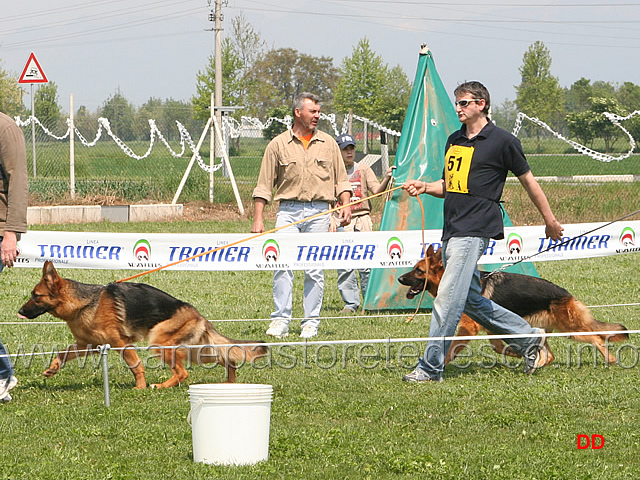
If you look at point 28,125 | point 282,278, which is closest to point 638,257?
point 282,278

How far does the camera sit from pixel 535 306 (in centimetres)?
681

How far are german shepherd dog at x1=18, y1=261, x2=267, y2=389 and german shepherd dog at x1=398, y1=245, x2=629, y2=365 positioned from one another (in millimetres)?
1662

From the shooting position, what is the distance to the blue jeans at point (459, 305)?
5.85m

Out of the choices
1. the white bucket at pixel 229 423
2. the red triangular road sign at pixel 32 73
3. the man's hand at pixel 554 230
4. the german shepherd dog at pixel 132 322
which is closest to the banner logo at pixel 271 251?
the german shepherd dog at pixel 132 322

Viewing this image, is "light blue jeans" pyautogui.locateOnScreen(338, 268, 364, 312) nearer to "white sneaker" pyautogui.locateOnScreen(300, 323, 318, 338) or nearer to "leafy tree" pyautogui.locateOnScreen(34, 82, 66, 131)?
"white sneaker" pyautogui.locateOnScreen(300, 323, 318, 338)

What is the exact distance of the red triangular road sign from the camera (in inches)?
689

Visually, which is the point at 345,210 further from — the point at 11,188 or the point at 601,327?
the point at 11,188

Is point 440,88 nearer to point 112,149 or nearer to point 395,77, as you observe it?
point 112,149

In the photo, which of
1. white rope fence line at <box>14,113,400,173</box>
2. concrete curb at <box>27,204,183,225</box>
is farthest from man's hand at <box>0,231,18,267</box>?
white rope fence line at <box>14,113,400,173</box>

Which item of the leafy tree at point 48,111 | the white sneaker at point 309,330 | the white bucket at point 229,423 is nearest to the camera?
the white bucket at point 229,423

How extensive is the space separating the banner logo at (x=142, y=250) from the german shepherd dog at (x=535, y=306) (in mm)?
2693

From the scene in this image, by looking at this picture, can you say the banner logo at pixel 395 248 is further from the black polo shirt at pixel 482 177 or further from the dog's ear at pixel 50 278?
the dog's ear at pixel 50 278

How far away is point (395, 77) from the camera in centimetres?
6194

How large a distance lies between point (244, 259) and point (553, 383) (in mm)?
3302
